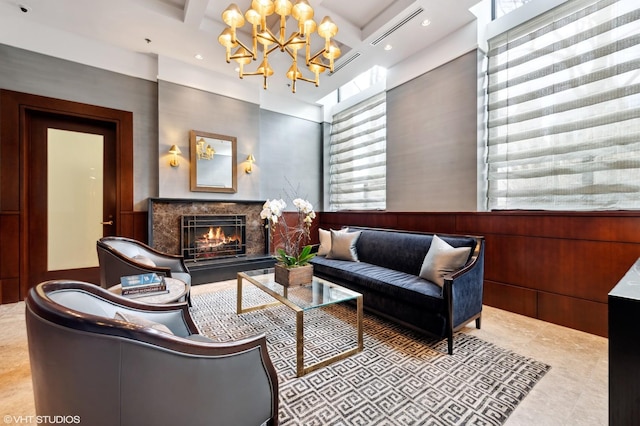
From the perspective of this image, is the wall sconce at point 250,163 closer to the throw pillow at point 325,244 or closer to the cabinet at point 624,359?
the throw pillow at point 325,244

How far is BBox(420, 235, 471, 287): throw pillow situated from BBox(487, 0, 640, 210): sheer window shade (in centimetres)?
116

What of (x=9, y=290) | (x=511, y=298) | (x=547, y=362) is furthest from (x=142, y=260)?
(x=511, y=298)

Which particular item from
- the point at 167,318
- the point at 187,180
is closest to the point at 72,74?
the point at 187,180

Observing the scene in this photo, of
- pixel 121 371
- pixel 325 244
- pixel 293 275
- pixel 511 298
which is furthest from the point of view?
pixel 325 244

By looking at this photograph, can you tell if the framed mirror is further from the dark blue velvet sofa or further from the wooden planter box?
the wooden planter box

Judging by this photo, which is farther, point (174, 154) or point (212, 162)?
point (212, 162)

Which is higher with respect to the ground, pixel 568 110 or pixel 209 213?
pixel 568 110

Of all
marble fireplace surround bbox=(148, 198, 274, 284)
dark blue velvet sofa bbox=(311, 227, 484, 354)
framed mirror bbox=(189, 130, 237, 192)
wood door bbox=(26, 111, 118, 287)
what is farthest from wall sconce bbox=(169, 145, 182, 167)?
dark blue velvet sofa bbox=(311, 227, 484, 354)

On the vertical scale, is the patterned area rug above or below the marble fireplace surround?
below

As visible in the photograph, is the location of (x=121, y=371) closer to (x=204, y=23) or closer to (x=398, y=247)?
(x=398, y=247)

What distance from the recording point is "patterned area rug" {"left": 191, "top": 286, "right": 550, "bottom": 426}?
4.90 feet

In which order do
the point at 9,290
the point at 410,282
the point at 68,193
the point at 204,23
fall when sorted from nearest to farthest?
the point at 410,282 → the point at 9,290 → the point at 204,23 → the point at 68,193

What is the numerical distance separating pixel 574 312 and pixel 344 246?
96.0 inches

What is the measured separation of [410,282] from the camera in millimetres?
2537
